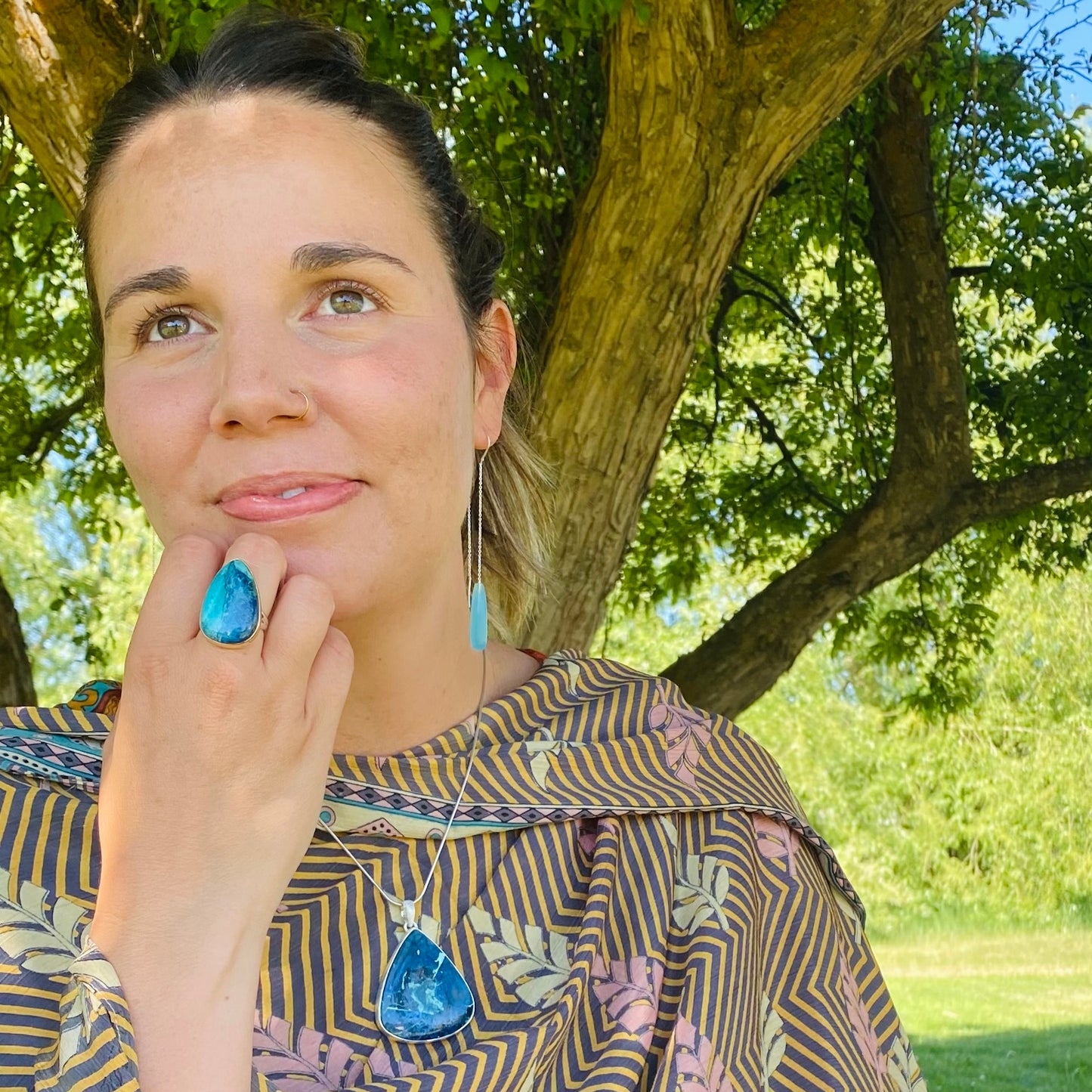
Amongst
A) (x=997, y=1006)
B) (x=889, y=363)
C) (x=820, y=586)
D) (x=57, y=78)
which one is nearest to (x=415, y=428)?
(x=57, y=78)

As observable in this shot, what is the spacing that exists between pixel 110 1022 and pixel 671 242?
2.50m

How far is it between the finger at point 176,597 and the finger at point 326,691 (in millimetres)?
147

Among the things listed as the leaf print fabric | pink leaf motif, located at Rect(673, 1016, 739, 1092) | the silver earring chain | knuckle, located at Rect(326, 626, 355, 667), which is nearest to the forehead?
knuckle, located at Rect(326, 626, 355, 667)

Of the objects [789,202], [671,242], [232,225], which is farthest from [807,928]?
[789,202]

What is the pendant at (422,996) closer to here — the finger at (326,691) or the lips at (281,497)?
the finger at (326,691)

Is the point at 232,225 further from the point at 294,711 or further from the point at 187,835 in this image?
the point at 187,835

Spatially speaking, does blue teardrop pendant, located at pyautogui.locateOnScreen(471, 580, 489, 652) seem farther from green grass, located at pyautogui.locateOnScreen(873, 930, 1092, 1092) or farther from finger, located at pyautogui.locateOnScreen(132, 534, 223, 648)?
green grass, located at pyautogui.locateOnScreen(873, 930, 1092, 1092)

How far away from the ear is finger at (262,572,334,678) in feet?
2.06

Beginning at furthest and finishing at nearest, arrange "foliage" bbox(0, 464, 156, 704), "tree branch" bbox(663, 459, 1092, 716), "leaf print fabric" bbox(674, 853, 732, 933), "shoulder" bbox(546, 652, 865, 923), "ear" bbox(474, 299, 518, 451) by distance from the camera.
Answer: "foliage" bbox(0, 464, 156, 704), "tree branch" bbox(663, 459, 1092, 716), "ear" bbox(474, 299, 518, 451), "shoulder" bbox(546, 652, 865, 923), "leaf print fabric" bbox(674, 853, 732, 933)

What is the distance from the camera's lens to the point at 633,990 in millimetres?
1836

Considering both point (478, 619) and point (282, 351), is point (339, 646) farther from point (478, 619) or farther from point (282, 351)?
point (478, 619)

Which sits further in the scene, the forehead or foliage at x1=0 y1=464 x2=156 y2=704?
foliage at x1=0 y1=464 x2=156 y2=704

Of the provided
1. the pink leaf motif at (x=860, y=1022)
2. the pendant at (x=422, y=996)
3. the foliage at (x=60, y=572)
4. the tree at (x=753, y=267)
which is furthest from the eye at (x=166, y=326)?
the foliage at (x=60, y=572)

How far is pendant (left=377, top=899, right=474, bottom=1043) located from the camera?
5.75ft
